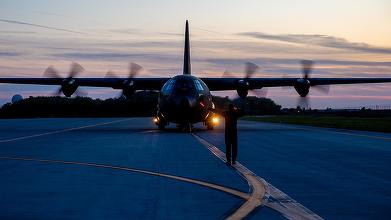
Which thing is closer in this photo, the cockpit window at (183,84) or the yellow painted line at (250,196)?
the yellow painted line at (250,196)

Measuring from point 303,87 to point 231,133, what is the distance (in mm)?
28469

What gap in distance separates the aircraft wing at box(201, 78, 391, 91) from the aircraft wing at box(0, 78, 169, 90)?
13.1 ft

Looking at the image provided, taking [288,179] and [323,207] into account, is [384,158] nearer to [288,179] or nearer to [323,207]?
[288,179]

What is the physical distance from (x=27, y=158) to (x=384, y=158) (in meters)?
11.6

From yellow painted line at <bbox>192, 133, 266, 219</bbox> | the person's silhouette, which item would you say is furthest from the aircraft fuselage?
yellow painted line at <bbox>192, 133, 266, 219</bbox>

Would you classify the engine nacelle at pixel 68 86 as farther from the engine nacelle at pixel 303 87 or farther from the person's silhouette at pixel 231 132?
the person's silhouette at pixel 231 132

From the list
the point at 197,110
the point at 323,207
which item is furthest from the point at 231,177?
the point at 197,110

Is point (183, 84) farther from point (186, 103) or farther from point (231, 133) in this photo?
point (231, 133)

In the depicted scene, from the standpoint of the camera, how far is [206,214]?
353 inches

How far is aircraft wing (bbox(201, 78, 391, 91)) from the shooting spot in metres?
46.6

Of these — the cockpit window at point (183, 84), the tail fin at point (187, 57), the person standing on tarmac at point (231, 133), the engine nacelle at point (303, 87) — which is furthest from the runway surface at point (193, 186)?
the tail fin at point (187, 57)

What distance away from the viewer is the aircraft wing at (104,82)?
45.5 meters

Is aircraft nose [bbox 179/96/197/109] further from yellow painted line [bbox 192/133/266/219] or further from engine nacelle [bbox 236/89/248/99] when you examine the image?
yellow painted line [bbox 192/133/266/219]

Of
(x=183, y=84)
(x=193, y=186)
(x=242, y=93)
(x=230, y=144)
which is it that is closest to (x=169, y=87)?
(x=183, y=84)
